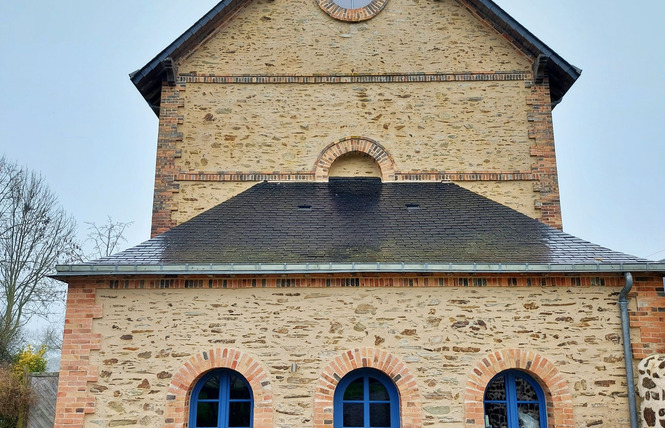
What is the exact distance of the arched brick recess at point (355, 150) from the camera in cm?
1045

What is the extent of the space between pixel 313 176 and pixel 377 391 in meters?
4.24

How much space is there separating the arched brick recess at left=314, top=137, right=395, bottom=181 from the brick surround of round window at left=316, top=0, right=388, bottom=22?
8.15 ft

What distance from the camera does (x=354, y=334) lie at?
7543mm

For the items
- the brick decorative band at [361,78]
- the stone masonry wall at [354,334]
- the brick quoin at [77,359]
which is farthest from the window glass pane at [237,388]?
the brick decorative band at [361,78]

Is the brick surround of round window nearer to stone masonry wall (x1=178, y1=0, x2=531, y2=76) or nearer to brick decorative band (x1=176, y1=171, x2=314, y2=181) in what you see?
stone masonry wall (x1=178, y1=0, x2=531, y2=76)

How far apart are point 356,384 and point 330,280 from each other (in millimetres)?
1418

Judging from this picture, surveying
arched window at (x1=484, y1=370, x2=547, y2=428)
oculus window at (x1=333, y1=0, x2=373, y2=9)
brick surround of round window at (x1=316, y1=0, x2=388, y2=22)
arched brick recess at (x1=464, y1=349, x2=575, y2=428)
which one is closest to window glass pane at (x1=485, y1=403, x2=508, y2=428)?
arched window at (x1=484, y1=370, x2=547, y2=428)

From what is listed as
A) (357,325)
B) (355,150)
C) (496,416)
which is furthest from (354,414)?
(355,150)

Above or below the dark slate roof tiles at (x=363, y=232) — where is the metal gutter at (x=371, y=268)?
below

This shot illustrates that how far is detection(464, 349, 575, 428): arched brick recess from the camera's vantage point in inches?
285

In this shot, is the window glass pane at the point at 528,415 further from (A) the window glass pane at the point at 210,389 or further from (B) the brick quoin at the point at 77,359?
(B) the brick quoin at the point at 77,359

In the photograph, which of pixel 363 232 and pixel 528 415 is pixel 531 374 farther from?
pixel 363 232

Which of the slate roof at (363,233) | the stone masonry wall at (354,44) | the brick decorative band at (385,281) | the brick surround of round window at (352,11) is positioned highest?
the brick surround of round window at (352,11)

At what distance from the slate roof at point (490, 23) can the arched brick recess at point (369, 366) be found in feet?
21.2
